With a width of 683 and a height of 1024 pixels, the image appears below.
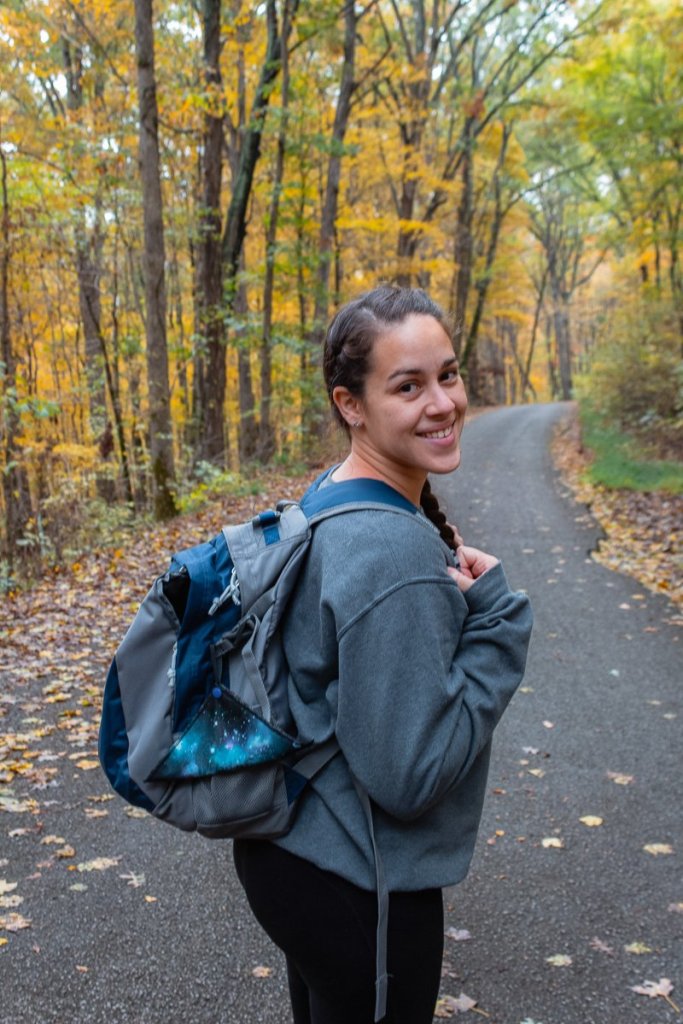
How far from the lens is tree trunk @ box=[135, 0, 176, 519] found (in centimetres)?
1151

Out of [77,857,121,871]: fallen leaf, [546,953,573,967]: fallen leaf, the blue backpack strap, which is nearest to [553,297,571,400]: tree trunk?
[77,857,121,871]: fallen leaf

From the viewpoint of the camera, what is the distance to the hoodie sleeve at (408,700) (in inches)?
52.9

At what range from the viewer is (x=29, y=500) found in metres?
11.3

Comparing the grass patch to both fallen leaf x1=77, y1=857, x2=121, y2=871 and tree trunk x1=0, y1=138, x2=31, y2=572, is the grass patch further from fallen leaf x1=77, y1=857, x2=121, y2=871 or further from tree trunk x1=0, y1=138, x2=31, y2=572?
fallen leaf x1=77, y1=857, x2=121, y2=871

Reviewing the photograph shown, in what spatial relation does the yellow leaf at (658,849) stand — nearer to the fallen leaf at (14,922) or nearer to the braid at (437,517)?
the fallen leaf at (14,922)

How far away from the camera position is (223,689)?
4.91 feet

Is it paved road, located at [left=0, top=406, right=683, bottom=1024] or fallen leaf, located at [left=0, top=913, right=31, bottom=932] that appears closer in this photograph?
paved road, located at [left=0, top=406, right=683, bottom=1024]

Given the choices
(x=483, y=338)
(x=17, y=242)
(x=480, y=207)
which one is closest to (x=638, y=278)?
(x=480, y=207)

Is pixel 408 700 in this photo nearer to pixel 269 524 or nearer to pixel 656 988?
pixel 269 524

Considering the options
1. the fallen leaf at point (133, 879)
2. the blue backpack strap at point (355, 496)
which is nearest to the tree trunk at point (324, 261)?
the fallen leaf at point (133, 879)

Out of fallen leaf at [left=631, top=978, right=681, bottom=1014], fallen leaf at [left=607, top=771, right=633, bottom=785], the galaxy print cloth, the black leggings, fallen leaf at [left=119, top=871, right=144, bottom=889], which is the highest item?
the galaxy print cloth

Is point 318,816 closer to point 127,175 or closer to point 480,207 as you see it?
point 127,175

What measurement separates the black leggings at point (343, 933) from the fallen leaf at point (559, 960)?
1964 mm

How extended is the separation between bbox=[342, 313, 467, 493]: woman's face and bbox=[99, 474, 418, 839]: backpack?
0.34ft
